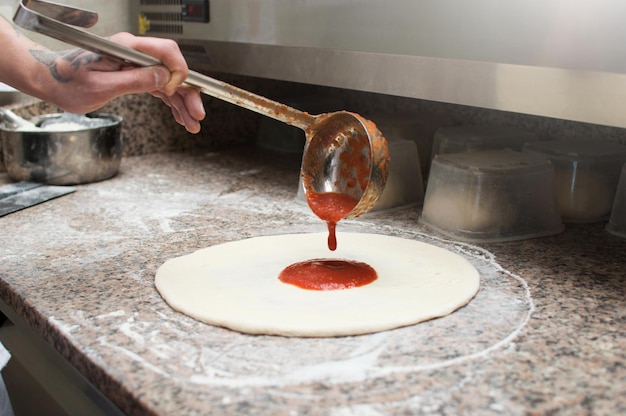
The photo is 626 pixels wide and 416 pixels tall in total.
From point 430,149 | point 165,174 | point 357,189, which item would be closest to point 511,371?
point 357,189

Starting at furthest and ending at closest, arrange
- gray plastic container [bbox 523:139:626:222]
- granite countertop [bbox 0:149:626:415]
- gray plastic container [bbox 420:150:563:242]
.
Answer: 1. gray plastic container [bbox 523:139:626:222]
2. gray plastic container [bbox 420:150:563:242]
3. granite countertop [bbox 0:149:626:415]

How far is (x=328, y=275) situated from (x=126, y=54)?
462 mm

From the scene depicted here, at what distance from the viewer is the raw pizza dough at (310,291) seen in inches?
33.9

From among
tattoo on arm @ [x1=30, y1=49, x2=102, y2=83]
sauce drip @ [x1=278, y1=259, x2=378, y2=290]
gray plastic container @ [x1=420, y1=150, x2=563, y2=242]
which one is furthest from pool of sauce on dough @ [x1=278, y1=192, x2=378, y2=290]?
tattoo on arm @ [x1=30, y1=49, x2=102, y2=83]

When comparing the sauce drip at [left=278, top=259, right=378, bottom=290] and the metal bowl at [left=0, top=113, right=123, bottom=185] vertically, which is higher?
the metal bowl at [left=0, top=113, right=123, bottom=185]

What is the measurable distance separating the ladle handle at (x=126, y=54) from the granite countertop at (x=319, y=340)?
30 cm

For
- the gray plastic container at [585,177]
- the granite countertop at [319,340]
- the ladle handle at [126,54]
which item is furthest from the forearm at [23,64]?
the gray plastic container at [585,177]

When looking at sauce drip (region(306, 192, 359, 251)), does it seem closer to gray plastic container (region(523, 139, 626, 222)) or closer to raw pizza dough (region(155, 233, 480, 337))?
raw pizza dough (region(155, 233, 480, 337))

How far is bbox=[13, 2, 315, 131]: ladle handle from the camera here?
0.85 meters

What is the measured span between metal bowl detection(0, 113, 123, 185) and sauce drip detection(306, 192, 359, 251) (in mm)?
744

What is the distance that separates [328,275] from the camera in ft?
3.32

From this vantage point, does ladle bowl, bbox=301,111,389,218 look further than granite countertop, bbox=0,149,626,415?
Yes

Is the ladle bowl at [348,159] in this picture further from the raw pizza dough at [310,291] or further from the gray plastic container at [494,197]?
the gray plastic container at [494,197]

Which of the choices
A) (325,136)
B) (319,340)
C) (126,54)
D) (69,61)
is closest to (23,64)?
(69,61)
